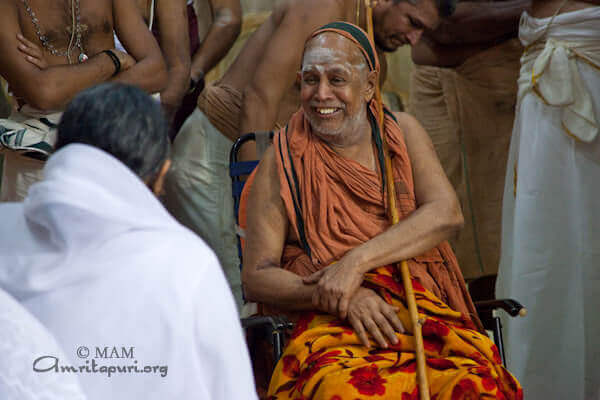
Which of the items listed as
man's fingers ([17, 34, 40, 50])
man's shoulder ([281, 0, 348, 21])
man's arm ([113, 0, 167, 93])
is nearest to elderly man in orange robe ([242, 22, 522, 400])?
man's shoulder ([281, 0, 348, 21])

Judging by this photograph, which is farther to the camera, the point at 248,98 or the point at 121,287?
the point at 248,98

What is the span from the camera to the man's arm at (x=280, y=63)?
136 inches

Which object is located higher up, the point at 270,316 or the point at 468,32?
the point at 468,32

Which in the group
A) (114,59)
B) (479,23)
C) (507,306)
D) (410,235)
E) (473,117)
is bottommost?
(473,117)

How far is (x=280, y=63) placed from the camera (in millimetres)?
3506

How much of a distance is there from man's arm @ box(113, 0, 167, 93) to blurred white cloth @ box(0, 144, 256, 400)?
1905mm

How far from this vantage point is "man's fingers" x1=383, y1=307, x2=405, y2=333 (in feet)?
7.85

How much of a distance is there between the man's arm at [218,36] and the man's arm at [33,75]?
1.11 meters

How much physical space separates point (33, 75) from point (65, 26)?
31 cm

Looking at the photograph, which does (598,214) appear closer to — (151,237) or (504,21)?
(504,21)

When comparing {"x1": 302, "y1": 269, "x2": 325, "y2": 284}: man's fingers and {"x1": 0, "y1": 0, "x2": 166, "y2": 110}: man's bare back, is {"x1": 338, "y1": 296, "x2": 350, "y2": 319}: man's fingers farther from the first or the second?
{"x1": 0, "y1": 0, "x2": 166, "y2": 110}: man's bare back

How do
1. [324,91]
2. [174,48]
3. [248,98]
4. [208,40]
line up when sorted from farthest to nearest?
[208,40]
[174,48]
[248,98]
[324,91]

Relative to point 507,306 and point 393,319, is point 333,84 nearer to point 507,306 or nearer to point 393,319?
point 393,319

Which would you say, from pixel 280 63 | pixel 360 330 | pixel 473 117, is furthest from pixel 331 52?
pixel 473 117
